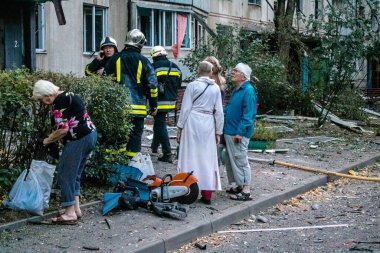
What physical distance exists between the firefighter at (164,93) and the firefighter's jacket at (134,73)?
133 centimetres

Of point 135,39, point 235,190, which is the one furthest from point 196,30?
point 235,190

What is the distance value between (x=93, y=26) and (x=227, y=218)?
15.1m

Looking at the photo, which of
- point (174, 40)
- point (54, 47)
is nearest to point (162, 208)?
point (54, 47)

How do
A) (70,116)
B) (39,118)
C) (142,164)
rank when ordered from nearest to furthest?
(70,116) < (39,118) < (142,164)

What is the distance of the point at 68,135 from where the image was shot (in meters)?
6.99

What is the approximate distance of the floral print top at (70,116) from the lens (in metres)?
6.85

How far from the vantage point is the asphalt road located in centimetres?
712

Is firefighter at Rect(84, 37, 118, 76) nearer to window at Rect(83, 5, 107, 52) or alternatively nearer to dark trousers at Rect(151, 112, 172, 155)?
dark trousers at Rect(151, 112, 172, 155)

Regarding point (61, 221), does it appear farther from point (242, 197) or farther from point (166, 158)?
point (166, 158)

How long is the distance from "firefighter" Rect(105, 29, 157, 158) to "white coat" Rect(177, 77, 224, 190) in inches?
43.0

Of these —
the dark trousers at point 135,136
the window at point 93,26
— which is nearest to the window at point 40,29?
the window at point 93,26

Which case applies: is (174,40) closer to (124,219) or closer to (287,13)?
(287,13)

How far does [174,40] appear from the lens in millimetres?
25859

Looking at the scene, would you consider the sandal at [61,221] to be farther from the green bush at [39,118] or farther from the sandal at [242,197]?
the sandal at [242,197]
